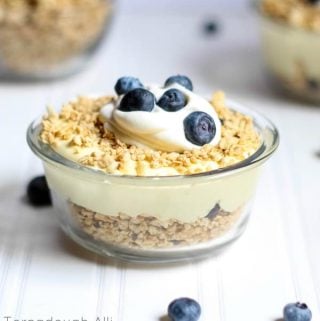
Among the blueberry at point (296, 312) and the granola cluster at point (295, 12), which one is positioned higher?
the granola cluster at point (295, 12)

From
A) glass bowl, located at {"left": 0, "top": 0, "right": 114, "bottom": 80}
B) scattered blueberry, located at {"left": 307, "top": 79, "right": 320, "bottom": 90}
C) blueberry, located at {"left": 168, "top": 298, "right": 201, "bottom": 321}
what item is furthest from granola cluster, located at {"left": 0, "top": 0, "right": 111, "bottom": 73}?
blueberry, located at {"left": 168, "top": 298, "right": 201, "bottom": 321}

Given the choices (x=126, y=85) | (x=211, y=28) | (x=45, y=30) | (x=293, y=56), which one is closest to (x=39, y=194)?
(x=126, y=85)

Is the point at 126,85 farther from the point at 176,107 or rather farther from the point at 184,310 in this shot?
the point at 184,310

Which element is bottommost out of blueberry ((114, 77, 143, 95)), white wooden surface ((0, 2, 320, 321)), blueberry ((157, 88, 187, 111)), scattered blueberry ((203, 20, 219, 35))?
white wooden surface ((0, 2, 320, 321))

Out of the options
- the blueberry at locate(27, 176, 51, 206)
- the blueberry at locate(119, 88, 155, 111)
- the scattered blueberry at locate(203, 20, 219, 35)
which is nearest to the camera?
the blueberry at locate(119, 88, 155, 111)

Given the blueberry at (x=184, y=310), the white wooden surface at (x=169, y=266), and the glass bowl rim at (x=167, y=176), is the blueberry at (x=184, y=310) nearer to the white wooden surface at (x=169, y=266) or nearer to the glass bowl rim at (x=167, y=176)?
the white wooden surface at (x=169, y=266)

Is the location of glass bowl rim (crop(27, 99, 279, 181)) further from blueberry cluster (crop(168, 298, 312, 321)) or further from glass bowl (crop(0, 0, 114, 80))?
glass bowl (crop(0, 0, 114, 80))

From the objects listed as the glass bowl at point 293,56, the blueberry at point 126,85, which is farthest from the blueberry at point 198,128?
the glass bowl at point 293,56
